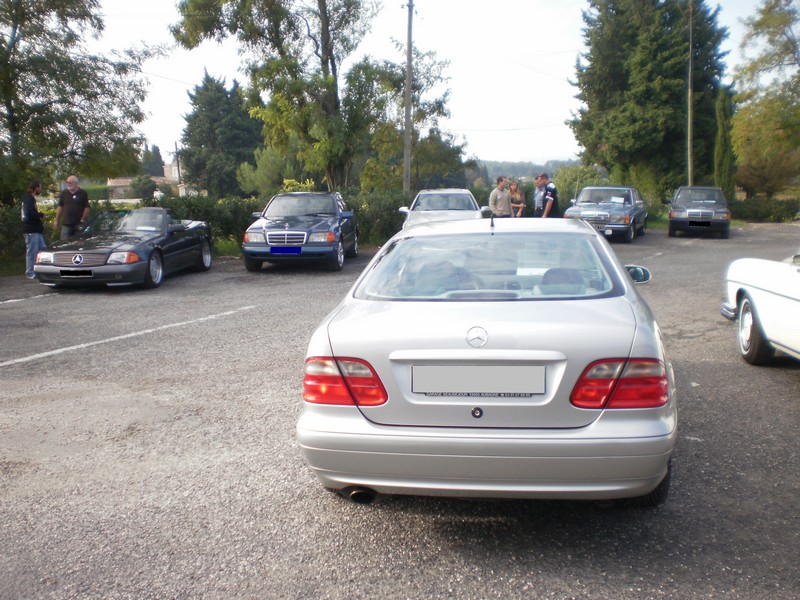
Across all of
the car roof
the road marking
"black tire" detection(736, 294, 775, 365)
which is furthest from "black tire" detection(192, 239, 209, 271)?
the car roof

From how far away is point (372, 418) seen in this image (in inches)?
120

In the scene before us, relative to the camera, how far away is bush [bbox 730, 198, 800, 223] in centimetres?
3544

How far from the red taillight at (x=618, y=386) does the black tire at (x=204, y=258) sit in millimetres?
12087

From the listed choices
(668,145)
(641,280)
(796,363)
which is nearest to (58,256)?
(641,280)

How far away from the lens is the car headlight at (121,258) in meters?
11.2

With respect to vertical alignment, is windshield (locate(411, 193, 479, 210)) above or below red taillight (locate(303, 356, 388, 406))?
above

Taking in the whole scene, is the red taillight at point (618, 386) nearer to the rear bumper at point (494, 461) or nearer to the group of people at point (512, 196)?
the rear bumper at point (494, 461)

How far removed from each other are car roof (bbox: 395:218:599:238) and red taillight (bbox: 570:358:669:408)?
1.33m

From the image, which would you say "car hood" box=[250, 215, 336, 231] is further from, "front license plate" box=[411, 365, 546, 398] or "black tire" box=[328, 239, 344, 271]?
"front license plate" box=[411, 365, 546, 398]

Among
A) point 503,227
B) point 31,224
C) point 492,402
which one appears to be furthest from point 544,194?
point 492,402

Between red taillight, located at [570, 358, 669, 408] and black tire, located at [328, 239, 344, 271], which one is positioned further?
black tire, located at [328, 239, 344, 271]

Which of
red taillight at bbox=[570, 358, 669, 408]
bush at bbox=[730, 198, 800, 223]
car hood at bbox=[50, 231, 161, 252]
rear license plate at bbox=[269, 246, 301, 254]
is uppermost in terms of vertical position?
car hood at bbox=[50, 231, 161, 252]

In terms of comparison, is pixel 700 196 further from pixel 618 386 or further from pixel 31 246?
pixel 618 386

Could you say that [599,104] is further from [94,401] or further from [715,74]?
[94,401]
